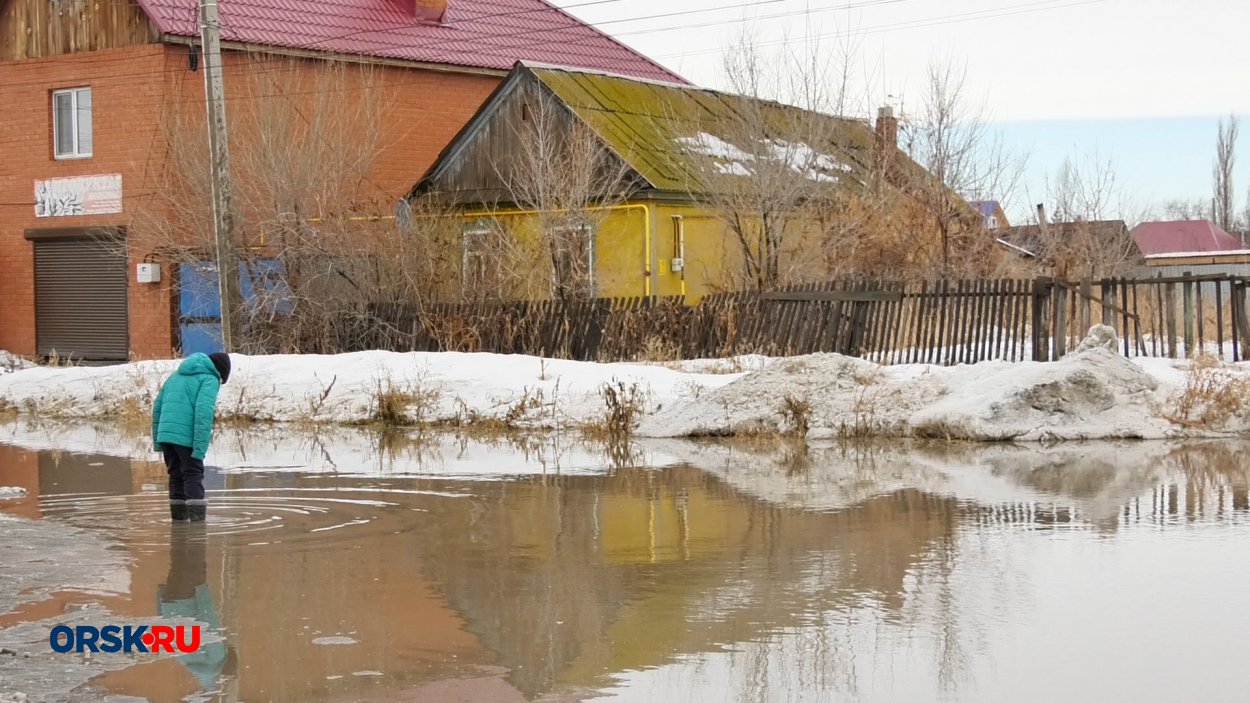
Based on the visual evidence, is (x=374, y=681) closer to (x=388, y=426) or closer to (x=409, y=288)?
(x=388, y=426)

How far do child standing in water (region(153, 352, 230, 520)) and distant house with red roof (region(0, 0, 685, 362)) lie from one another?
639 inches

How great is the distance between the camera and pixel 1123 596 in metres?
7.95

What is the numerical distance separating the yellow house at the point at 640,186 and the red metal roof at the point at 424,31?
4.01 metres

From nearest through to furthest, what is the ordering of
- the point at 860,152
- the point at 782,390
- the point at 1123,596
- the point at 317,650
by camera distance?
the point at 317,650 < the point at 1123,596 < the point at 782,390 < the point at 860,152

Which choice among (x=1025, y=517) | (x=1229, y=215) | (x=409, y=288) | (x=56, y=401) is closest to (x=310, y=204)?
(x=409, y=288)

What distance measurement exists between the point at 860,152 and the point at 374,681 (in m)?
25.3

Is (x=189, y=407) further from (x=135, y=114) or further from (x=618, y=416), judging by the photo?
(x=135, y=114)

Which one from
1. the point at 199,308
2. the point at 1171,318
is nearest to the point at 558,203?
the point at 199,308

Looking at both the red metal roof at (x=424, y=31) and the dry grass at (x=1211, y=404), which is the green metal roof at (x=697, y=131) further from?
the dry grass at (x=1211, y=404)

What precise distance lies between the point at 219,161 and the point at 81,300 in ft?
31.9

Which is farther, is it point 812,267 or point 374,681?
point 812,267

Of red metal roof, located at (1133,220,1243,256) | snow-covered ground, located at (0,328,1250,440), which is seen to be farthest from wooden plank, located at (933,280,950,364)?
red metal roof, located at (1133,220,1243,256)

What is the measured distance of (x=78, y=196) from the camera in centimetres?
3019

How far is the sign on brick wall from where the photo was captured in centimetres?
2950
